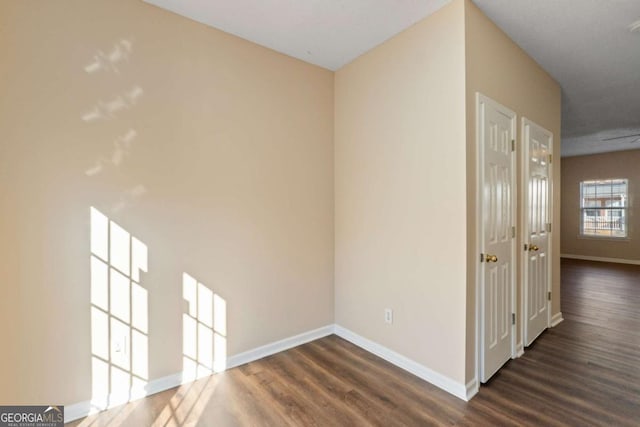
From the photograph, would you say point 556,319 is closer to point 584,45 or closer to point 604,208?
point 584,45

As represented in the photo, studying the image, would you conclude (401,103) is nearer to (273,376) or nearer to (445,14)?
(445,14)

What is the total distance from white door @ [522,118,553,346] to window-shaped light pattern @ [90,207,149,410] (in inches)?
128

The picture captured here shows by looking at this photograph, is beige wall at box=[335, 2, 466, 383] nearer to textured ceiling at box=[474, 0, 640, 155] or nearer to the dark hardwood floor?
the dark hardwood floor

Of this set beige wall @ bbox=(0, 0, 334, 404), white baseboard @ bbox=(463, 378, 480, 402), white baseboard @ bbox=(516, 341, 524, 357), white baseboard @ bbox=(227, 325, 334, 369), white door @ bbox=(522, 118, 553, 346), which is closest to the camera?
beige wall @ bbox=(0, 0, 334, 404)

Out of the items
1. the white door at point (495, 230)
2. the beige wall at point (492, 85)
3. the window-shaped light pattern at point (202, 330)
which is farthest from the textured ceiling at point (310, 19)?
the window-shaped light pattern at point (202, 330)

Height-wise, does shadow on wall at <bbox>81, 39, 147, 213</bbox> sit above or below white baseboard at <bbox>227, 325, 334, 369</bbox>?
above

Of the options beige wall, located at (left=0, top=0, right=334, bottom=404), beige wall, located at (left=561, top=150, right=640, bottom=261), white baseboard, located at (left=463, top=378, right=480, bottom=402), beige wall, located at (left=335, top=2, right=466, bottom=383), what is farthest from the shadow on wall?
Result: beige wall, located at (left=561, top=150, right=640, bottom=261)

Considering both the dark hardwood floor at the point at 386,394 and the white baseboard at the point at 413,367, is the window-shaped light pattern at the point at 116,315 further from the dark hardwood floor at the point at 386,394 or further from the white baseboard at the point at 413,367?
the white baseboard at the point at 413,367

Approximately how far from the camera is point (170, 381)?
7.22 feet

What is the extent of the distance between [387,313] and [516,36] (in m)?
2.63

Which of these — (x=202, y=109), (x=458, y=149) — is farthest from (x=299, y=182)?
(x=458, y=149)

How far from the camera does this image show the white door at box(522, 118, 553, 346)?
2729 millimetres

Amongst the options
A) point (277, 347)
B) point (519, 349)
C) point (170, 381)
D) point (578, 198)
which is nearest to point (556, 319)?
point (519, 349)

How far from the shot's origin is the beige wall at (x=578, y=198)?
688 cm
